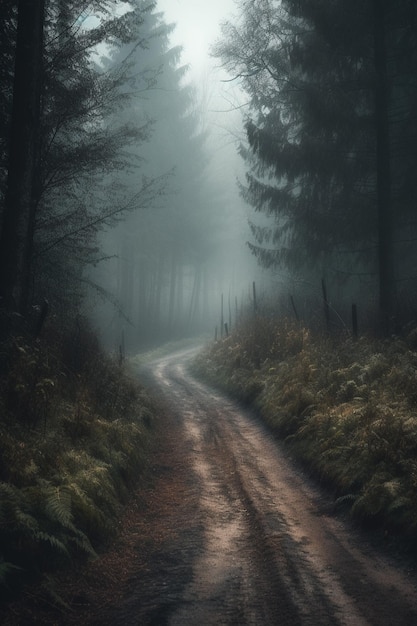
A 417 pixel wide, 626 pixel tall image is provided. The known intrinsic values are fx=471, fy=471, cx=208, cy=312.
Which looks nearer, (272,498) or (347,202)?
(272,498)

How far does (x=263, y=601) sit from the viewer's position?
4254mm

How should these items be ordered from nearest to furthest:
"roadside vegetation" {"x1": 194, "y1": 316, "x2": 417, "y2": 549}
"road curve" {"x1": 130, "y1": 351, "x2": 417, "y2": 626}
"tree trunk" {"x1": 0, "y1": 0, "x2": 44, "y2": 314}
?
"road curve" {"x1": 130, "y1": 351, "x2": 417, "y2": 626}, "roadside vegetation" {"x1": 194, "y1": 316, "x2": 417, "y2": 549}, "tree trunk" {"x1": 0, "y1": 0, "x2": 44, "y2": 314}

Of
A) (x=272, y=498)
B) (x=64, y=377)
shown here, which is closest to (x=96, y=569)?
(x=272, y=498)

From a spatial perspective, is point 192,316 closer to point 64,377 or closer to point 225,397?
point 225,397

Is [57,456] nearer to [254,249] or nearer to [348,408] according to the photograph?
[348,408]

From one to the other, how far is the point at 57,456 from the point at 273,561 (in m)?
2.87

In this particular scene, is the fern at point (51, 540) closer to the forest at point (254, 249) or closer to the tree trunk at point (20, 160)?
the forest at point (254, 249)

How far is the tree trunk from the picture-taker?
8.12m

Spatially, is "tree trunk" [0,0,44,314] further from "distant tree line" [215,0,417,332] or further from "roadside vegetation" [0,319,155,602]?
"distant tree line" [215,0,417,332]

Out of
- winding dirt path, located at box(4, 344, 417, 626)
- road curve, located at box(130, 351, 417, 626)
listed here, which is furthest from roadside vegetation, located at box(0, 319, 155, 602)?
road curve, located at box(130, 351, 417, 626)

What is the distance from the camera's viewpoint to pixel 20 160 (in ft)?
26.9

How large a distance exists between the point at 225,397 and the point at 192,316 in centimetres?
3132

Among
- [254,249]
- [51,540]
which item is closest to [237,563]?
[51,540]

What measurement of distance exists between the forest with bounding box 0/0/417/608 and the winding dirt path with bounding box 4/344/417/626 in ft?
1.55
